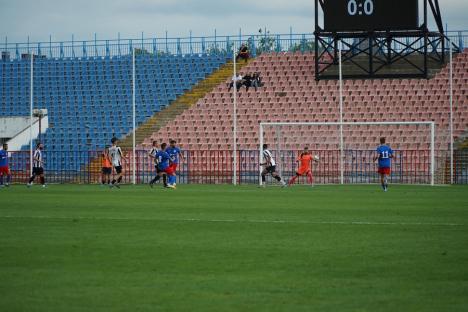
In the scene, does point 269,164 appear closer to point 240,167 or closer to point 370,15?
point 240,167

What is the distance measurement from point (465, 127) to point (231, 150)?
955 centimetres

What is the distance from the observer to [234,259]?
1337 centimetres

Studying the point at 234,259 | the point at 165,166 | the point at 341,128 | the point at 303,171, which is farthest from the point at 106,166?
the point at 234,259

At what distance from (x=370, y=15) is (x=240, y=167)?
8.50 metres

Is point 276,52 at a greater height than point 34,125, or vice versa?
point 276,52

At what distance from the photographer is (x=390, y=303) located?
9.90 metres

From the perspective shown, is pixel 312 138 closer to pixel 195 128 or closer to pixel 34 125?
pixel 195 128

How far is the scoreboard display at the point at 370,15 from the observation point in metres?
44.8

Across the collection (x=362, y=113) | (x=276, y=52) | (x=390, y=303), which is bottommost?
(x=390, y=303)

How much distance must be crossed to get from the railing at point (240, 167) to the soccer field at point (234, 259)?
1825 centimetres

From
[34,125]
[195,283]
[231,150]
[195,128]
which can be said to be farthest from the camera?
[34,125]

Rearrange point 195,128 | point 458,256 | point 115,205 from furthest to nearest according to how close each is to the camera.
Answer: point 195,128 < point 115,205 < point 458,256

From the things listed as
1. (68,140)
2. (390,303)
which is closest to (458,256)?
(390,303)

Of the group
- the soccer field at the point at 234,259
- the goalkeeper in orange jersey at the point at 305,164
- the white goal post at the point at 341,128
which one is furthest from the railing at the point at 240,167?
the soccer field at the point at 234,259
